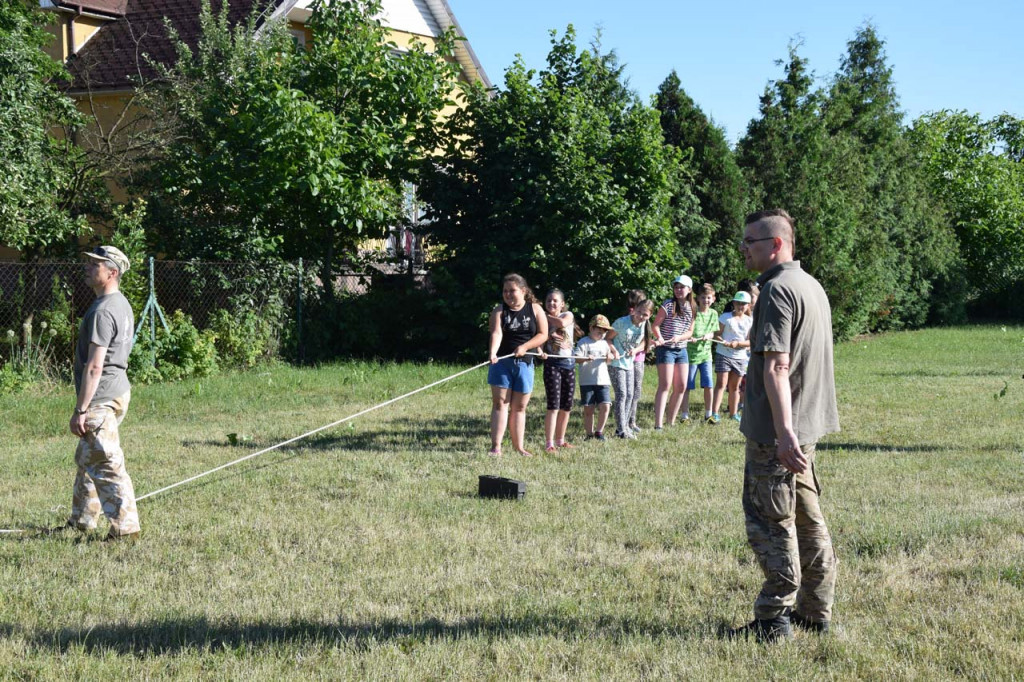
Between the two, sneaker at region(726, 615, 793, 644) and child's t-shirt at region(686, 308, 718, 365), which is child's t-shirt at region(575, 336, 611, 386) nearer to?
child's t-shirt at region(686, 308, 718, 365)

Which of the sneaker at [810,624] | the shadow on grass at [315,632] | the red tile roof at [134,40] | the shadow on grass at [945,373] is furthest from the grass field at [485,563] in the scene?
the red tile roof at [134,40]

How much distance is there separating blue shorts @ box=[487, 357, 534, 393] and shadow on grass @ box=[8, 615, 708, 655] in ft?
15.3

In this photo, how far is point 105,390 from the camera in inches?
257

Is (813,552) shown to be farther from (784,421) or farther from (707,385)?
(707,385)

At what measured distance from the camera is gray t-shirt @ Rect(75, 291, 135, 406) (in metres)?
6.33

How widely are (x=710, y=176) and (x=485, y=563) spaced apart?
17.3 m

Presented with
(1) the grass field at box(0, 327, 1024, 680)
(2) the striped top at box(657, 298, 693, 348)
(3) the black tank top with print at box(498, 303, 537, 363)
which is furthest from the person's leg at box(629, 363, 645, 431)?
(3) the black tank top with print at box(498, 303, 537, 363)

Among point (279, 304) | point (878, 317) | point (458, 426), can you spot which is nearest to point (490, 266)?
point (279, 304)

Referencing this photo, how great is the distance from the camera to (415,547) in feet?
21.1

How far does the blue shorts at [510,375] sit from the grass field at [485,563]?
2.51 feet

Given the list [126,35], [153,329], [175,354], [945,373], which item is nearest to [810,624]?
[153,329]

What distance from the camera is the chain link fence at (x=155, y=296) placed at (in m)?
15.0

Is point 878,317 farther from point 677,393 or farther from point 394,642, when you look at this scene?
point 394,642

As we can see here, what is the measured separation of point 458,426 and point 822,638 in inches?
286
